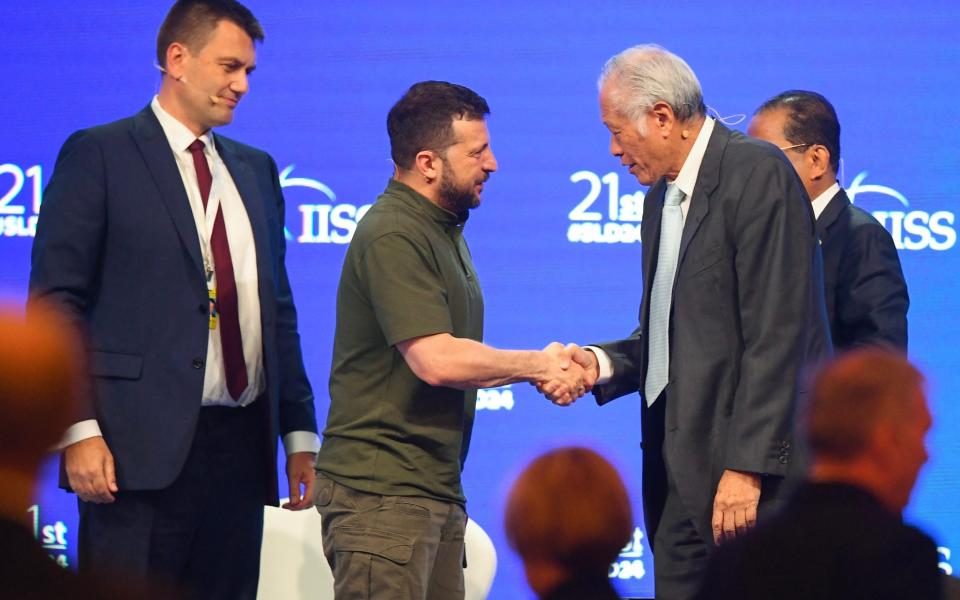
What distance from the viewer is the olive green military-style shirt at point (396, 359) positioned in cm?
310

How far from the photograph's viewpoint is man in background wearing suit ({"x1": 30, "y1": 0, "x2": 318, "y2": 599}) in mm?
3160

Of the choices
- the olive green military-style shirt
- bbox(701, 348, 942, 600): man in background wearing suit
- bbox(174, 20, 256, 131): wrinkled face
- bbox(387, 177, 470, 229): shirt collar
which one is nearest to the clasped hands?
the olive green military-style shirt

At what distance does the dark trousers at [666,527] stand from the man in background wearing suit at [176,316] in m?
0.93

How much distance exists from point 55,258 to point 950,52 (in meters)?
3.27

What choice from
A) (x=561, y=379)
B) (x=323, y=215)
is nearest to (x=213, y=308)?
(x=561, y=379)

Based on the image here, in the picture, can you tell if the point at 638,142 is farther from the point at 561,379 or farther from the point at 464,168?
the point at 561,379

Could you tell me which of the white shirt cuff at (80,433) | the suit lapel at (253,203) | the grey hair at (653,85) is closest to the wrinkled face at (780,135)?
the grey hair at (653,85)

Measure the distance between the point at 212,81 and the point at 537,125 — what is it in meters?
1.64

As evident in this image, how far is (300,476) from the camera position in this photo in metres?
3.55

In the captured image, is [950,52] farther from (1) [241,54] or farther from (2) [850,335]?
(1) [241,54]

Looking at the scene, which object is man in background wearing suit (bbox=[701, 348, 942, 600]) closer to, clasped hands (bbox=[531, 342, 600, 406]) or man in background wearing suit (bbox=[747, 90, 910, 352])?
clasped hands (bbox=[531, 342, 600, 406])

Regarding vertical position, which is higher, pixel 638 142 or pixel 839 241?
pixel 638 142

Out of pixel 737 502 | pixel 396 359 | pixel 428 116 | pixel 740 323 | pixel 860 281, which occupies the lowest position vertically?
pixel 737 502

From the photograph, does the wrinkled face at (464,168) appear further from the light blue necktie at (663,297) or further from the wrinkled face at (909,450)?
the wrinkled face at (909,450)
